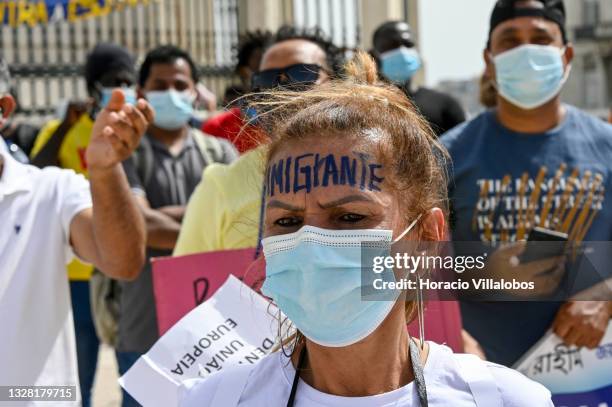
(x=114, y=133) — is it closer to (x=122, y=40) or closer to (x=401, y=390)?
(x=401, y=390)

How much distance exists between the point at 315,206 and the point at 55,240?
1.21 metres

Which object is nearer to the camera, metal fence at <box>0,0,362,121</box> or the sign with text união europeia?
the sign with text união europeia

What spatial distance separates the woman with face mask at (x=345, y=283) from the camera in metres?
1.89

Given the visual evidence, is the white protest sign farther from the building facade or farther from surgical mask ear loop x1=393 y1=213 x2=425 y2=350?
Answer: the building facade

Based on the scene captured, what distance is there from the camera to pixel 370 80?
88.7 inches

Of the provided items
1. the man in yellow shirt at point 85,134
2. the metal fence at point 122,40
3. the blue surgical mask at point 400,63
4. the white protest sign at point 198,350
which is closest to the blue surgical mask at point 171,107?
the man in yellow shirt at point 85,134

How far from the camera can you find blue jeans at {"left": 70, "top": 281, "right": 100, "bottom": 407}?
482 cm

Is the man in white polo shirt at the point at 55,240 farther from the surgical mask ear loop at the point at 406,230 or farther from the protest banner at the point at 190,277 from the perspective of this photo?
the surgical mask ear loop at the point at 406,230

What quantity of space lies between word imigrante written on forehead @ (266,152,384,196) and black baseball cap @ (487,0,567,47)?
6.49 ft

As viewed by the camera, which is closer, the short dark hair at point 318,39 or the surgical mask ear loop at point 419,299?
the surgical mask ear loop at point 419,299

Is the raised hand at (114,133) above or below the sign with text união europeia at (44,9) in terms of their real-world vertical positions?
below

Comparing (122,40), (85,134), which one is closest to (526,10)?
(85,134)

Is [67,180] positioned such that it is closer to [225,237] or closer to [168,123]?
[225,237]

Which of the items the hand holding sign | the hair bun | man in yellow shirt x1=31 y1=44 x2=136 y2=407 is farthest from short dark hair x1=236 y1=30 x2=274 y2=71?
the hair bun
